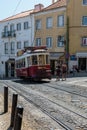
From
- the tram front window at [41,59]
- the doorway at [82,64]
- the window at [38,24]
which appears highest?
the window at [38,24]

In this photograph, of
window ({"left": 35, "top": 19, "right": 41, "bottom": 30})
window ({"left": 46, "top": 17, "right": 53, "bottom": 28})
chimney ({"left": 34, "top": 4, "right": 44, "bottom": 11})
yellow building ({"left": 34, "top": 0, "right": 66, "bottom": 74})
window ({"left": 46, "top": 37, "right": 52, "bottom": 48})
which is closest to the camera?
yellow building ({"left": 34, "top": 0, "right": 66, "bottom": 74})

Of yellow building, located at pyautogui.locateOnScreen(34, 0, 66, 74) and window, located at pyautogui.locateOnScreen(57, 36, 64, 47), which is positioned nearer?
window, located at pyautogui.locateOnScreen(57, 36, 64, 47)

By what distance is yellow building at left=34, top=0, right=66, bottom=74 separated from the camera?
58.0 m

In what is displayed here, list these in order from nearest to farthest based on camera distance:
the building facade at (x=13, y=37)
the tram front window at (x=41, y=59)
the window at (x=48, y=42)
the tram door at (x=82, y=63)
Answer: the tram front window at (x=41, y=59) → the tram door at (x=82, y=63) → the window at (x=48, y=42) → the building facade at (x=13, y=37)

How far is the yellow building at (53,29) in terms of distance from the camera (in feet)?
190

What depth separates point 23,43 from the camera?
221 feet

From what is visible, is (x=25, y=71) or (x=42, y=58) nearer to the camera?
(x=42, y=58)

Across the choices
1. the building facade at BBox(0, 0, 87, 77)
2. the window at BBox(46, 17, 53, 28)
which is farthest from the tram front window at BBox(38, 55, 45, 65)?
the window at BBox(46, 17, 53, 28)

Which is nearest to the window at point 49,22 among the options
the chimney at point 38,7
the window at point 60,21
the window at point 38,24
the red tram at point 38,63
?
the window at point 60,21

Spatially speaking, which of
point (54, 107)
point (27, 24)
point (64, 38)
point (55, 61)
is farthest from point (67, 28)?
point (54, 107)

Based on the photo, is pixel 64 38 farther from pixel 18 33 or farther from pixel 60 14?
pixel 18 33

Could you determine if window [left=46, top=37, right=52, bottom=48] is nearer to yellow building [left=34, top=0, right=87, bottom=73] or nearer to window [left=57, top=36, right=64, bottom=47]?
yellow building [left=34, top=0, right=87, bottom=73]

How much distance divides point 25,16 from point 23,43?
4525 mm

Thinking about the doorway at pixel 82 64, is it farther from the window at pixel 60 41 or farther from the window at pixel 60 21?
the window at pixel 60 21
